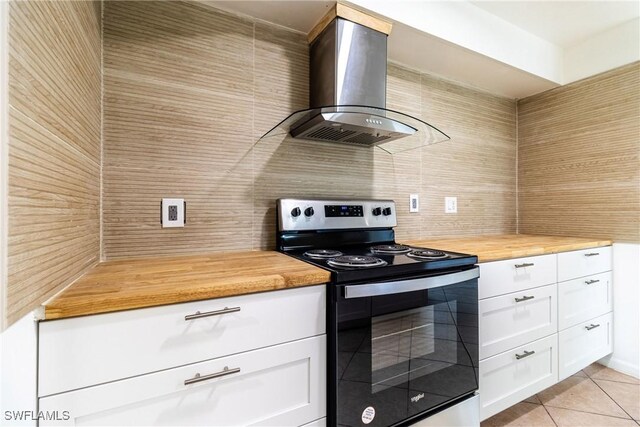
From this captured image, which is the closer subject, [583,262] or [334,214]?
[334,214]

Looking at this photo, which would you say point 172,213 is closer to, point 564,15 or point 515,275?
point 515,275

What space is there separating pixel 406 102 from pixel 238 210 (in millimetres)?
1296

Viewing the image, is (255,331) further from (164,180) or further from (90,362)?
(164,180)

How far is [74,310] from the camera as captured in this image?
2.15ft

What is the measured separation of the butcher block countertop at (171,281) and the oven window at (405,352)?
9.6 inches

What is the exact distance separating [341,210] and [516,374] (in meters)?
1.21

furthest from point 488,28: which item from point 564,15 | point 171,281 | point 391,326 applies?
point 171,281

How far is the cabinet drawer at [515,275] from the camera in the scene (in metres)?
1.36

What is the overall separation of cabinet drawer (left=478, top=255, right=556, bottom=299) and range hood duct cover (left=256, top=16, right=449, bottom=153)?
0.73 metres

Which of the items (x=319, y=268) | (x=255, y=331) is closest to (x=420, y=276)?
(x=319, y=268)

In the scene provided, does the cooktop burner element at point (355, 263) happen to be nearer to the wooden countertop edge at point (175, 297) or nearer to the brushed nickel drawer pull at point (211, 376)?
the wooden countertop edge at point (175, 297)

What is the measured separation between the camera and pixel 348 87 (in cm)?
135

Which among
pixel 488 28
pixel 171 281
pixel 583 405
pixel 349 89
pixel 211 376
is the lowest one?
pixel 583 405

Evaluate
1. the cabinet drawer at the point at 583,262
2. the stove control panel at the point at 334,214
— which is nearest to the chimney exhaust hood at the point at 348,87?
the stove control panel at the point at 334,214
